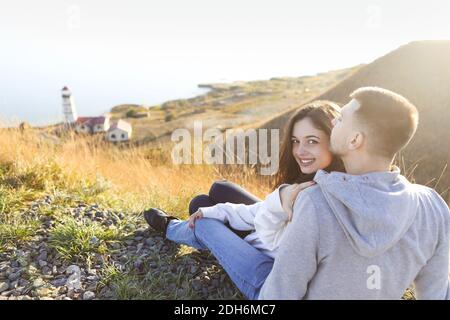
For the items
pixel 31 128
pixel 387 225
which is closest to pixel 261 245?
pixel 387 225

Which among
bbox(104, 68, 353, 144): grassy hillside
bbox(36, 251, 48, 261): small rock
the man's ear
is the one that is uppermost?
the man's ear

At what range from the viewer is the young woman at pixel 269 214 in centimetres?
217

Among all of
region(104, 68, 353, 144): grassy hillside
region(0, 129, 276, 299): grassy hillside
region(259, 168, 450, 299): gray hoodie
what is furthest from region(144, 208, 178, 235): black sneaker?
region(104, 68, 353, 144): grassy hillside

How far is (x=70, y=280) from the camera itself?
9.42 feet

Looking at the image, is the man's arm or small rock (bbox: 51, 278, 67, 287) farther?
small rock (bbox: 51, 278, 67, 287)

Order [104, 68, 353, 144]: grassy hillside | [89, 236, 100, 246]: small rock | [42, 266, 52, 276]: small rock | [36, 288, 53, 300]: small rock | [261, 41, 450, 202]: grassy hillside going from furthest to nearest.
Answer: [104, 68, 353, 144]: grassy hillside, [261, 41, 450, 202]: grassy hillside, [89, 236, 100, 246]: small rock, [42, 266, 52, 276]: small rock, [36, 288, 53, 300]: small rock

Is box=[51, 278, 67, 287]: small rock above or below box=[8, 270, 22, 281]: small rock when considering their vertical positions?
below

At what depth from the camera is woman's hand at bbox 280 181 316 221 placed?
191 cm

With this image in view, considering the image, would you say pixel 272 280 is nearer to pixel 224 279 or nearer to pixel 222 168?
pixel 224 279

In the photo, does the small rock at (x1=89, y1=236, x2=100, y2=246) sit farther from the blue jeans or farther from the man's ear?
the man's ear

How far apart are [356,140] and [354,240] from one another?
1.37 ft

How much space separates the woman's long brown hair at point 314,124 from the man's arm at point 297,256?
2.72 feet

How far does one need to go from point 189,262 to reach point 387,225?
1905 mm

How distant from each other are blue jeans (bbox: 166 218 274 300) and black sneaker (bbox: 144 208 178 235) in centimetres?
36
